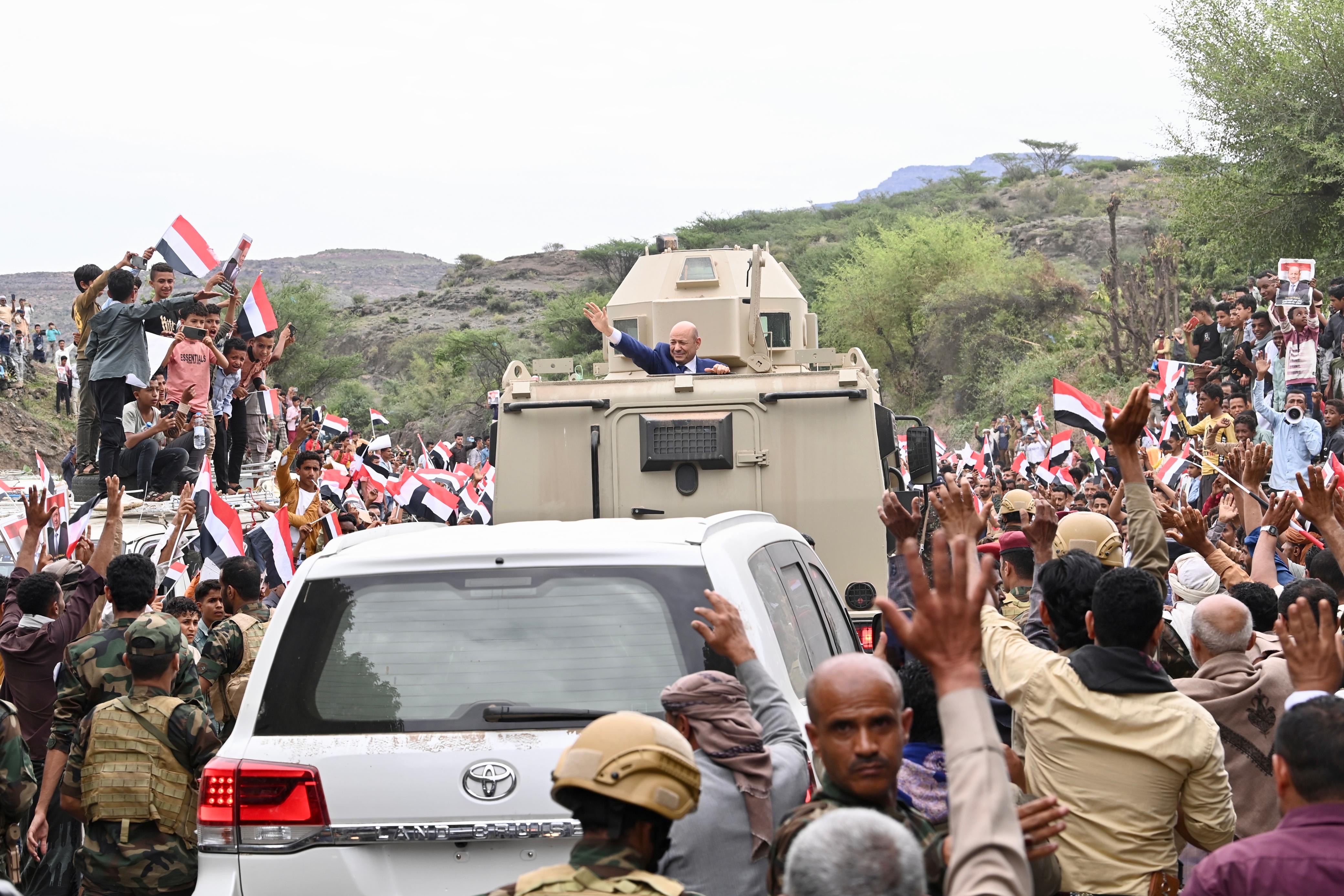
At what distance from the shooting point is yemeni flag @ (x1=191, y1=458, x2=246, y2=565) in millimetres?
8844

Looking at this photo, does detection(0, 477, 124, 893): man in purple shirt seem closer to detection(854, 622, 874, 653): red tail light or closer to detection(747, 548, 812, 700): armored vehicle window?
detection(747, 548, 812, 700): armored vehicle window

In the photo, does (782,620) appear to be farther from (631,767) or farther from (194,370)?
(194,370)

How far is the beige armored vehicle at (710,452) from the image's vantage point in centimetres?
879

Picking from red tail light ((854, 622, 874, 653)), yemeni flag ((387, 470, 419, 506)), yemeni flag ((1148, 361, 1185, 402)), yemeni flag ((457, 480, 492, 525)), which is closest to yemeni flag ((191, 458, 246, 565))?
red tail light ((854, 622, 874, 653))

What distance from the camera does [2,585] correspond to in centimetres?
623

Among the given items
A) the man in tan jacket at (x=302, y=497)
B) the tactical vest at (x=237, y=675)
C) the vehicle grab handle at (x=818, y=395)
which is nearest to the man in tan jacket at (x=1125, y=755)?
the tactical vest at (x=237, y=675)

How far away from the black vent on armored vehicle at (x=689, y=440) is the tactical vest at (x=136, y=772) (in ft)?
14.4

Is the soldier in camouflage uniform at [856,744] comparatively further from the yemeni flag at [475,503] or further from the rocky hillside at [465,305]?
the rocky hillside at [465,305]

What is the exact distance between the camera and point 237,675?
607cm

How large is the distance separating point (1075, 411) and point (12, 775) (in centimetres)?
722

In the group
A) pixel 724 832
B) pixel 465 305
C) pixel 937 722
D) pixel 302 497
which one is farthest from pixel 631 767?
pixel 465 305

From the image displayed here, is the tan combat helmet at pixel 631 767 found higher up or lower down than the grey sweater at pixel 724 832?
higher up

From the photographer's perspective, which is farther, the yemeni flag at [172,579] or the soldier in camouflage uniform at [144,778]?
the yemeni flag at [172,579]

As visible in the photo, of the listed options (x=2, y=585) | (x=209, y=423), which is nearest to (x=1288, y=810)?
(x=2, y=585)
